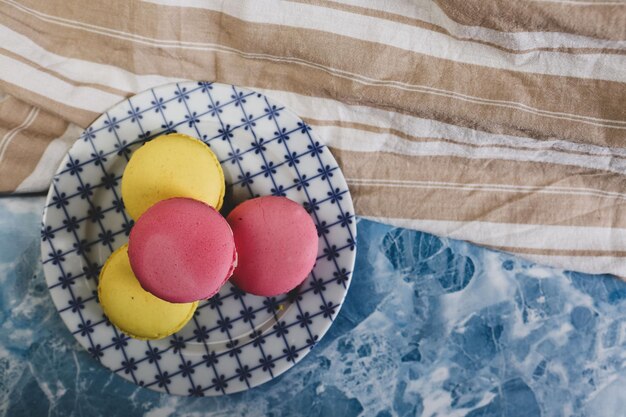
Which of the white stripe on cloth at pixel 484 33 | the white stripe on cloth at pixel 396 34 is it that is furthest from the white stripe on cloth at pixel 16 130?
the white stripe on cloth at pixel 484 33

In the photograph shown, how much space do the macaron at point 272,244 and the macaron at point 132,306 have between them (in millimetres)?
82

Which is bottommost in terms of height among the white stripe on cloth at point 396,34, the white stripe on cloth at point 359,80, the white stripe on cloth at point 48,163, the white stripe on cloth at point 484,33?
the white stripe on cloth at point 48,163

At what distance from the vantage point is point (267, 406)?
722 millimetres

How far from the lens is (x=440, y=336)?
2.39 feet

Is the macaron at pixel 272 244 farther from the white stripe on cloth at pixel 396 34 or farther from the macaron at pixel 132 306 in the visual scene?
the white stripe on cloth at pixel 396 34

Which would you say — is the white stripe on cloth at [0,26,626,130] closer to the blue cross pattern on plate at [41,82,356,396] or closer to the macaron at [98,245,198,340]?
the blue cross pattern on plate at [41,82,356,396]

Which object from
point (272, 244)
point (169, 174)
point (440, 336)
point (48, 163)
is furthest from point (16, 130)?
point (440, 336)

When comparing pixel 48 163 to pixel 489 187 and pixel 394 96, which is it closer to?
pixel 394 96

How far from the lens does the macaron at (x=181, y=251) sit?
577mm

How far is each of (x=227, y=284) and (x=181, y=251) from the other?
14 cm

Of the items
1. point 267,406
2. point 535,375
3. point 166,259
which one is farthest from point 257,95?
point 535,375

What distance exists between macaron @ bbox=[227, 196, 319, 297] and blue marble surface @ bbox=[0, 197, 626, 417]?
113 millimetres

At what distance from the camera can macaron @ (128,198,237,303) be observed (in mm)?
577

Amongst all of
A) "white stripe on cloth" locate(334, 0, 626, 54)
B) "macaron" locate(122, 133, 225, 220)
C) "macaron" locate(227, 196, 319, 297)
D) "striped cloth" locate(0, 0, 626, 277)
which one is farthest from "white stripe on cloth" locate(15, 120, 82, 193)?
"white stripe on cloth" locate(334, 0, 626, 54)
